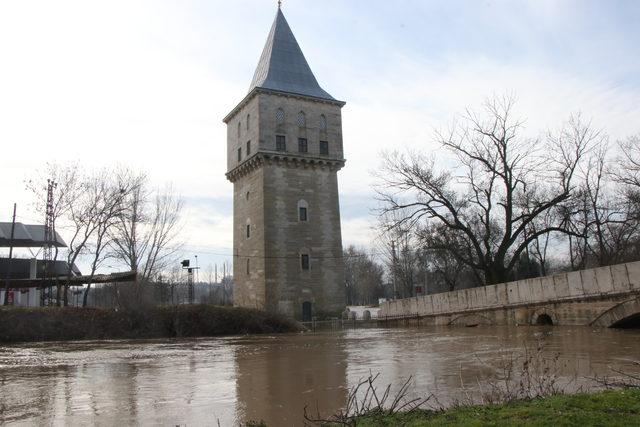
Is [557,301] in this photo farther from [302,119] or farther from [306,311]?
[302,119]

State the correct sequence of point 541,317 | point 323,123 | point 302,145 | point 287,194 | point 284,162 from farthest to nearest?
point 323,123 → point 302,145 → point 284,162 → point 287,194 → point 541,317

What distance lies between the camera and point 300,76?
49844mm

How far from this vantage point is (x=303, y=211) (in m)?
45.7

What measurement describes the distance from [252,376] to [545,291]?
15.9 metres

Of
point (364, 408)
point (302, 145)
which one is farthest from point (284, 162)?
point (364, 408)

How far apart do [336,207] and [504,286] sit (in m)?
22.5

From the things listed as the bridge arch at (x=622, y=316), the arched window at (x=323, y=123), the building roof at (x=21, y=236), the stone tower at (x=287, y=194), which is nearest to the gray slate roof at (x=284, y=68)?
the stone tower at (x=287, y=194)

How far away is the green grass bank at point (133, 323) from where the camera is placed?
29.0m

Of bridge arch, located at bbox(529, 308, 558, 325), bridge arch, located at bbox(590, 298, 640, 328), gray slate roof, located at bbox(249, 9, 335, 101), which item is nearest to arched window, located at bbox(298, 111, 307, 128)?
gray slate roof, located at bbox(249, 9, 335, 101)

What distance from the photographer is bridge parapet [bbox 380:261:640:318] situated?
64.8ft

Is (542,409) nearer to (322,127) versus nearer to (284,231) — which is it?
(284,231)

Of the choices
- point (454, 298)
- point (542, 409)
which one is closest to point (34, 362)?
point (542, 409)

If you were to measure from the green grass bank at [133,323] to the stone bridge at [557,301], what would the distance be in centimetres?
1137

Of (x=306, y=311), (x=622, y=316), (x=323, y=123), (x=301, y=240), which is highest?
(x=323, y=123)
